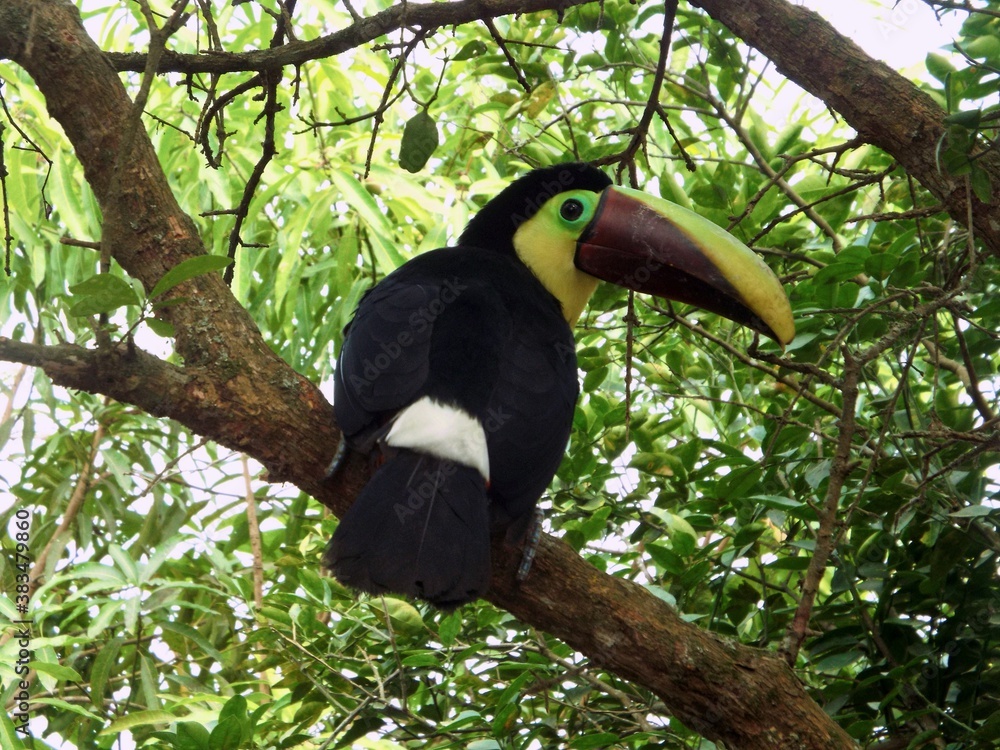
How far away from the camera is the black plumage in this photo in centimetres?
185

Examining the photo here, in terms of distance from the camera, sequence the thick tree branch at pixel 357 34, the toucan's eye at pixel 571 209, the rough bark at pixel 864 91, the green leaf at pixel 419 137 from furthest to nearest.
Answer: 1. the toucan's eye at pixel 571 209
2. the green leaf at pixel 419 137
3. the thick tree branch at pixel 357 34
4. the rough bark at pixel 864 91

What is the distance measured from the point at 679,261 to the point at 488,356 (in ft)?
1.96

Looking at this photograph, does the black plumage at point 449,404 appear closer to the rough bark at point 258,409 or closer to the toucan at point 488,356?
the toucan at point 488,356

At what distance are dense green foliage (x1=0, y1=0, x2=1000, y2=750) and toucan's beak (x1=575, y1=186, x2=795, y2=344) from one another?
101 mm

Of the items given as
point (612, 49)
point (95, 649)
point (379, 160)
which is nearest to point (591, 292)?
point (612, 49)

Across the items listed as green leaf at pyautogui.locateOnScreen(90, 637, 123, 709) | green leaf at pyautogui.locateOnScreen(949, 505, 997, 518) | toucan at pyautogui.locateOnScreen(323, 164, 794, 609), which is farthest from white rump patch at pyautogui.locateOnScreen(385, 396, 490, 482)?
green leaf at pyautogui.locateOnScreen(90, 637, 123, 709)

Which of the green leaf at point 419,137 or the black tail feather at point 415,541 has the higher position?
the green leaf at point 419,137

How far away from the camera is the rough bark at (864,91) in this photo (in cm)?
182

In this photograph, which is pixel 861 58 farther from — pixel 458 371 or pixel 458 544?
pixel 458 544

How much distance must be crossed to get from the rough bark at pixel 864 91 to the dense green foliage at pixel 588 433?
0.31ft

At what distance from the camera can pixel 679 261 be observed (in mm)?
2594

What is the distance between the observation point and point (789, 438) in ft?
7.89

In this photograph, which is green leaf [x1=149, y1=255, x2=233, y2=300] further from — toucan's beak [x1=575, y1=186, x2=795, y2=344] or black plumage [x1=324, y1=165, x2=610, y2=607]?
toucan's beak [x1=575, y1=186, x2=795, y2=344]

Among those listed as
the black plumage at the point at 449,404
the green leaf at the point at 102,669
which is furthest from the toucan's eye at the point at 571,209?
the green leaf at the point at 102,669
